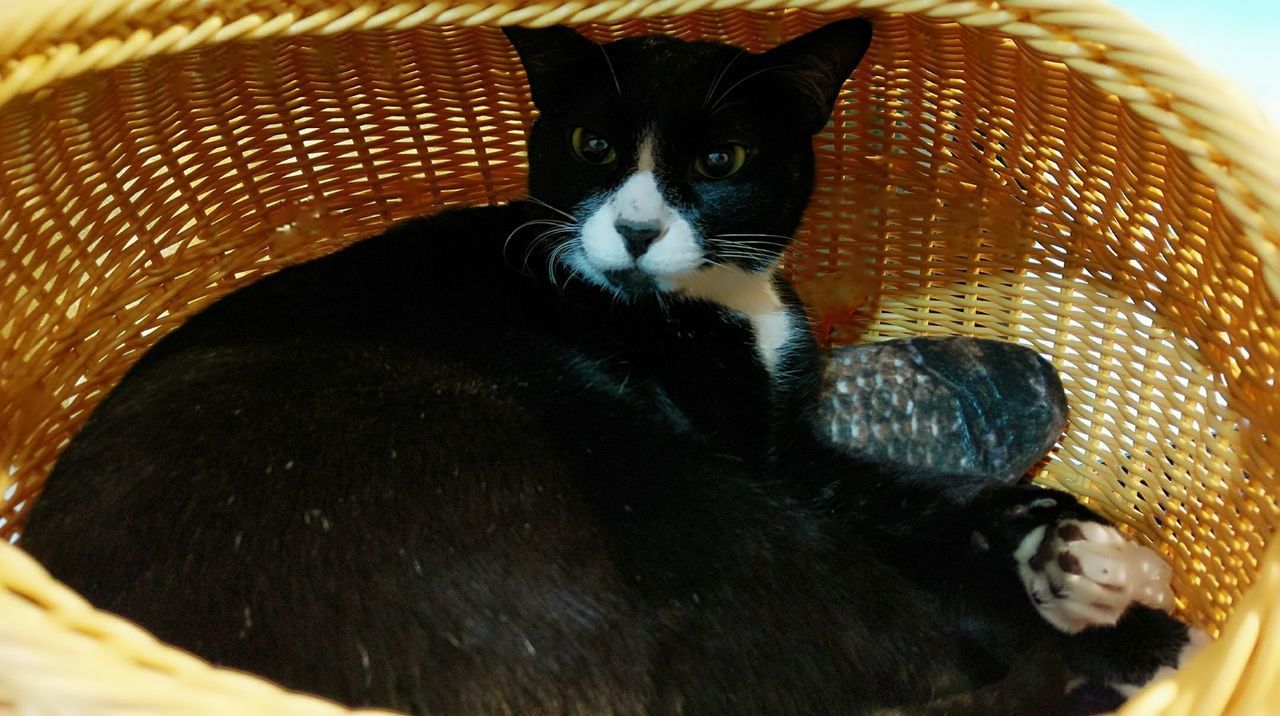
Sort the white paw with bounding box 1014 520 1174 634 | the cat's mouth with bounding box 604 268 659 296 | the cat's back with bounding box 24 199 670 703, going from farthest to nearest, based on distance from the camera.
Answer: the cat's mouth with bounding box 604 268 659 296 → the white paw with bounding box 1014 520 1174 634 → the cat's back with bounding box 24 199 670 703

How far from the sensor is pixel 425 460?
841 mm

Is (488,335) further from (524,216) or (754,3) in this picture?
(754,3)

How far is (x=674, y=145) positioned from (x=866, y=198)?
1.89ft

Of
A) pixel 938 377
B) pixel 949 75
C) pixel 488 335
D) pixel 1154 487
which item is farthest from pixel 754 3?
pixel 1154 487

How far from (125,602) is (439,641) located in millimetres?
243

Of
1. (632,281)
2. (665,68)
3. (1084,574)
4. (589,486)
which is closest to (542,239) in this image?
(632,281)

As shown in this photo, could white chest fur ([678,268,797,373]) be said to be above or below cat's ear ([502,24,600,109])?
below

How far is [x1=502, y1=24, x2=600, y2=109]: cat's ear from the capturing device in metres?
1.15

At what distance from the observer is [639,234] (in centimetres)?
106

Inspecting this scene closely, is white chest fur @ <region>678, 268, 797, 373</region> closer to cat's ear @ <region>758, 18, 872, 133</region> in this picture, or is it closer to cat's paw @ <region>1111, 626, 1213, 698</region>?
cat's ear @ <region>758, 18, 872, 133</region>

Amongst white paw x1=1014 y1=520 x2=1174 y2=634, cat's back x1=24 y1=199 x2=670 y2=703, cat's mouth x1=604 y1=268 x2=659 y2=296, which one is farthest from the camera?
cat's mouth x1=604 y1=268 x2=659 y2=296

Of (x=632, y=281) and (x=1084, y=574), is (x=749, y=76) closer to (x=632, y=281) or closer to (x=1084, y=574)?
(x=632, y=281)

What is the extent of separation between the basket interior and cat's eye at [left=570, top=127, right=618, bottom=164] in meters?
0.37

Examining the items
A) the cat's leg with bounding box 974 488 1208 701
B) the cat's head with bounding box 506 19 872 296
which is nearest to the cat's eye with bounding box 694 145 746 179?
the cat's head with bounding box 506 19 872 296
